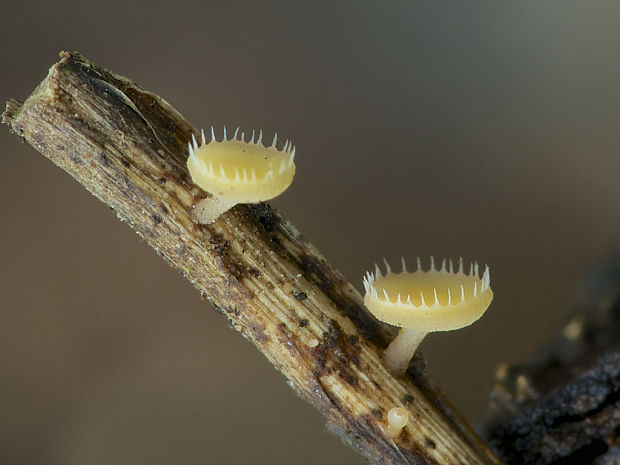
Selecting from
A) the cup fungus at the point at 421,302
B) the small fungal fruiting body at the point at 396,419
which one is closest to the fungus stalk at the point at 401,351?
the cup fungus at the point at 421,302

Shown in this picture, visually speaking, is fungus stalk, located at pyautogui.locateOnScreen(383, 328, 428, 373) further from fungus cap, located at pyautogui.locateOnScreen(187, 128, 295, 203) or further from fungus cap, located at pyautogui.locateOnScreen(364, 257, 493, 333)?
fungus cap, located at pyautogui.locateOnScreen(187, 128, 295, 203)

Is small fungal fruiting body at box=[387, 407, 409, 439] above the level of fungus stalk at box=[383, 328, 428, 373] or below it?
below

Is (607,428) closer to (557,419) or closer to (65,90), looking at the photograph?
(557,419)

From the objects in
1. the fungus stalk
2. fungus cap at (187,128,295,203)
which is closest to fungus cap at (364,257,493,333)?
the fungus stalk

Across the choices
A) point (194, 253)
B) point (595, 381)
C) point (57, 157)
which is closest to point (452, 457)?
point (595, 381)

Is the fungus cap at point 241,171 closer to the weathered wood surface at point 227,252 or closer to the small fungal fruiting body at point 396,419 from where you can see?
the weathered wood surface at point 227,252

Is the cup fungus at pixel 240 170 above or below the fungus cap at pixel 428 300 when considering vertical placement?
below
